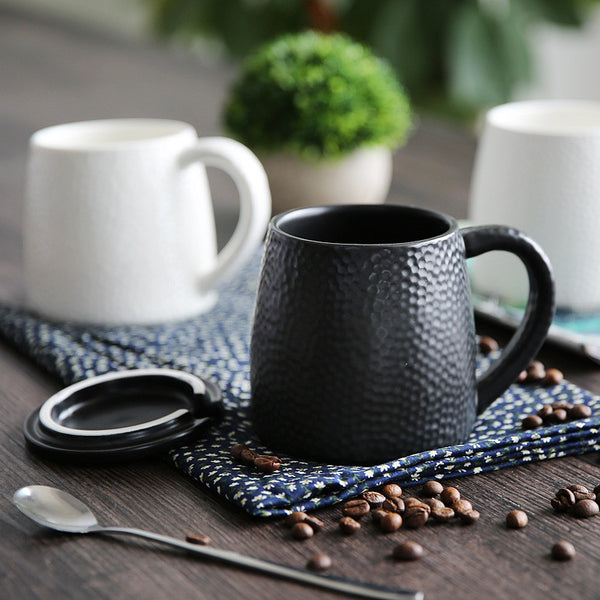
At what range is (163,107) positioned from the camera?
1.79 metres

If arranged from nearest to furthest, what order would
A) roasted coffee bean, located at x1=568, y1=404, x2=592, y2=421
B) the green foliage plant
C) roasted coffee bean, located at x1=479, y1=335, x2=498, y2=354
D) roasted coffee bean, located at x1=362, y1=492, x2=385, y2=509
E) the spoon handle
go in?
the spoon handle → roasted coffee bean, located at x1=362, y1=492, x2=385, y2=509 → roasted coffee bean, located at x1=568, y1=404, x2=592, y2=421 → roasted coffee bean, located at x1=479, y1=335, x2=498, y2=354 → the green foliage plant

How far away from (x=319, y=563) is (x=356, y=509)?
69 millimetres

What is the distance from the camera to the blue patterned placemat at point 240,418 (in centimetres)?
64

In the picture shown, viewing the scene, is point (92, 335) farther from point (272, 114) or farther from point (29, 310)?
point (272, 114)

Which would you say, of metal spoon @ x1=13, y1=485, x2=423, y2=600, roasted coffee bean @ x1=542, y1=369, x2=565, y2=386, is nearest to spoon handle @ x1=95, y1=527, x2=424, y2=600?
metal spoon @ x1=13, y1=485, x2=423, y2=600

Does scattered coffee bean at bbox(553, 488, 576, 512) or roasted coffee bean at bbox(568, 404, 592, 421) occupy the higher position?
roasted coffee bean at bbox(568, 404, 592, 421)

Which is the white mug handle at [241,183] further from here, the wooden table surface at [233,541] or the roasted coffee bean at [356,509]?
the roasted coffee bean at [356,509]

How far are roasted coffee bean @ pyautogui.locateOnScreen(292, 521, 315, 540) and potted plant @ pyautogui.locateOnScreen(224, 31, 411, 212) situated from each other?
0.63m

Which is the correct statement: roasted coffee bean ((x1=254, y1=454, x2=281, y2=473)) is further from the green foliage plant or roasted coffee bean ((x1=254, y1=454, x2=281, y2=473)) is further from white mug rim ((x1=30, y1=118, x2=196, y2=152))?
the green foliage plant

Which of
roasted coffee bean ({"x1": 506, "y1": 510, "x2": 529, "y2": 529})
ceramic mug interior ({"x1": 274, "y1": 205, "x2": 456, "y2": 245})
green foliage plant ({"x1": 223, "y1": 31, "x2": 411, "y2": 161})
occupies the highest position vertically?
green foliage plant ({"x1": 223, "y1": 31, "x2": 411, "y2": 161})

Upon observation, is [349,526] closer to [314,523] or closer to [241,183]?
[314,523]

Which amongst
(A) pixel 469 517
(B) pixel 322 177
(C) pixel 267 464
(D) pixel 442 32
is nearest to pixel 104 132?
(B) pixel 322 177

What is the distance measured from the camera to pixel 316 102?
114 centimetres

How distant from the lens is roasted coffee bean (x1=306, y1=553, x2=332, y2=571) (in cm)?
56
